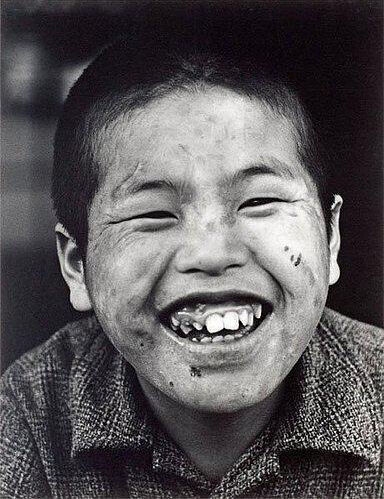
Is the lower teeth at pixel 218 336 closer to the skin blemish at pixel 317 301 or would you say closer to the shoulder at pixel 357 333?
the skin blemish at pixel 317 301

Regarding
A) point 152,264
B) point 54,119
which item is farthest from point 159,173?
point 54,119

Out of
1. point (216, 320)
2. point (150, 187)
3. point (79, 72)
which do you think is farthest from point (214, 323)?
point (79, 72)

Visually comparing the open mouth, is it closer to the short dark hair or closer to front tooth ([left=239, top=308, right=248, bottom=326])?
front tooth ([left=239, top=308, right=248, bottom=326])

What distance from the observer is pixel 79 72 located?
132cm

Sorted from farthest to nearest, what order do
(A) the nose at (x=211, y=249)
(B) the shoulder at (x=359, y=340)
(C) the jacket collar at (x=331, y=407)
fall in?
(B) the shoulder at (x=359, y=340)
(C) the jacket collar at (x=331, y=407)
(A) the nose at (x=211, y=249)

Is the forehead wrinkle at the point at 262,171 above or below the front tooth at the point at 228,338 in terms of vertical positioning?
above

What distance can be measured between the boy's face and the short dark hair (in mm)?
32

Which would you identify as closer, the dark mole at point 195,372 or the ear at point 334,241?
the dark mole at point 195,372

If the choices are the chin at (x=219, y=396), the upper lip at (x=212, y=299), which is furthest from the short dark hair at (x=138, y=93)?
the chin at (x=219, y=396)

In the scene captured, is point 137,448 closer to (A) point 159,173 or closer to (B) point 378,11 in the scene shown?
(A) point 159,173

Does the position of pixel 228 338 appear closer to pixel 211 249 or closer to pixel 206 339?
pixel 206 339

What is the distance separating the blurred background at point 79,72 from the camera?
1284 millimetres

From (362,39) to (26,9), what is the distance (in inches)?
23.8

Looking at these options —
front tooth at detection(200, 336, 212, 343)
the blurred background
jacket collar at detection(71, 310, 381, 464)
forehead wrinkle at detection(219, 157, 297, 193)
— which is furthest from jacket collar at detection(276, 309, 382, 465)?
forehead wrinkle at detection(219, 157, 297, 193)
